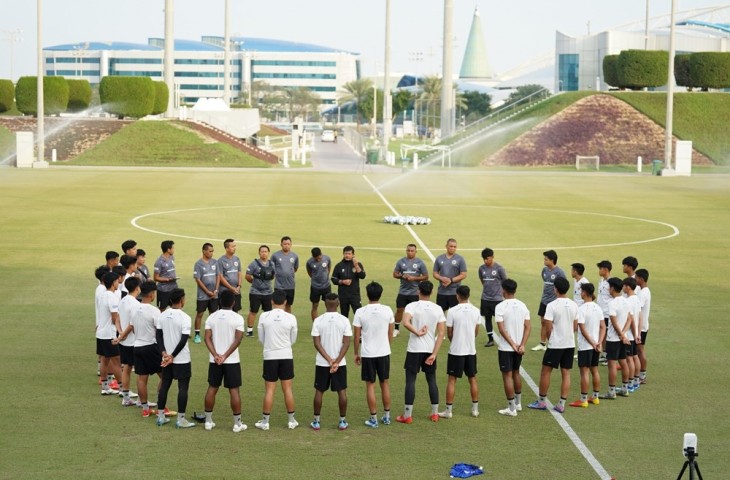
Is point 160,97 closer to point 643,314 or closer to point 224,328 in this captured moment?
point 643,314

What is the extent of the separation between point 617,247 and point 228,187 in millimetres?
28170

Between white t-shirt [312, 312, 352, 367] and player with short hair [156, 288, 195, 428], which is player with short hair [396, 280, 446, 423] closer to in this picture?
white t-shirt [312, 312, 352, 367]

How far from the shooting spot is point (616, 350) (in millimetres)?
16766

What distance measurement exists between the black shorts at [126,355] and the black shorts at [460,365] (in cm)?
468

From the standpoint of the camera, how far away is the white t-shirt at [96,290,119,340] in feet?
53.8

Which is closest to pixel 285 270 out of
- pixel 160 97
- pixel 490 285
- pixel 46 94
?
pixel 490 285

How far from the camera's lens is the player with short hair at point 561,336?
15773mm

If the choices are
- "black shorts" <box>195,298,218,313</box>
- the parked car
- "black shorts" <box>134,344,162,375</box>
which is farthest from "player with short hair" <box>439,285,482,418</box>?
the parked car

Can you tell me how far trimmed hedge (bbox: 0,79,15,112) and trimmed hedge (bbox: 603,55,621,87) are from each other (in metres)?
53.2

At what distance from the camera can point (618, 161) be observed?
288 ft

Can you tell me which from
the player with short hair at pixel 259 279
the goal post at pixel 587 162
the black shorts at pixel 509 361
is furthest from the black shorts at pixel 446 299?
the goal post at pixel 587 162

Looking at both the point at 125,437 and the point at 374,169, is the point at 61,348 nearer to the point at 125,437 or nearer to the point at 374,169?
the point at 125,437

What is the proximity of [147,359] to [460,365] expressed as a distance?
4.43m

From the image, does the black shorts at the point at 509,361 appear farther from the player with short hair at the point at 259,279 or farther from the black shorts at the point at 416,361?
the player with short hair at the point at 259,279
